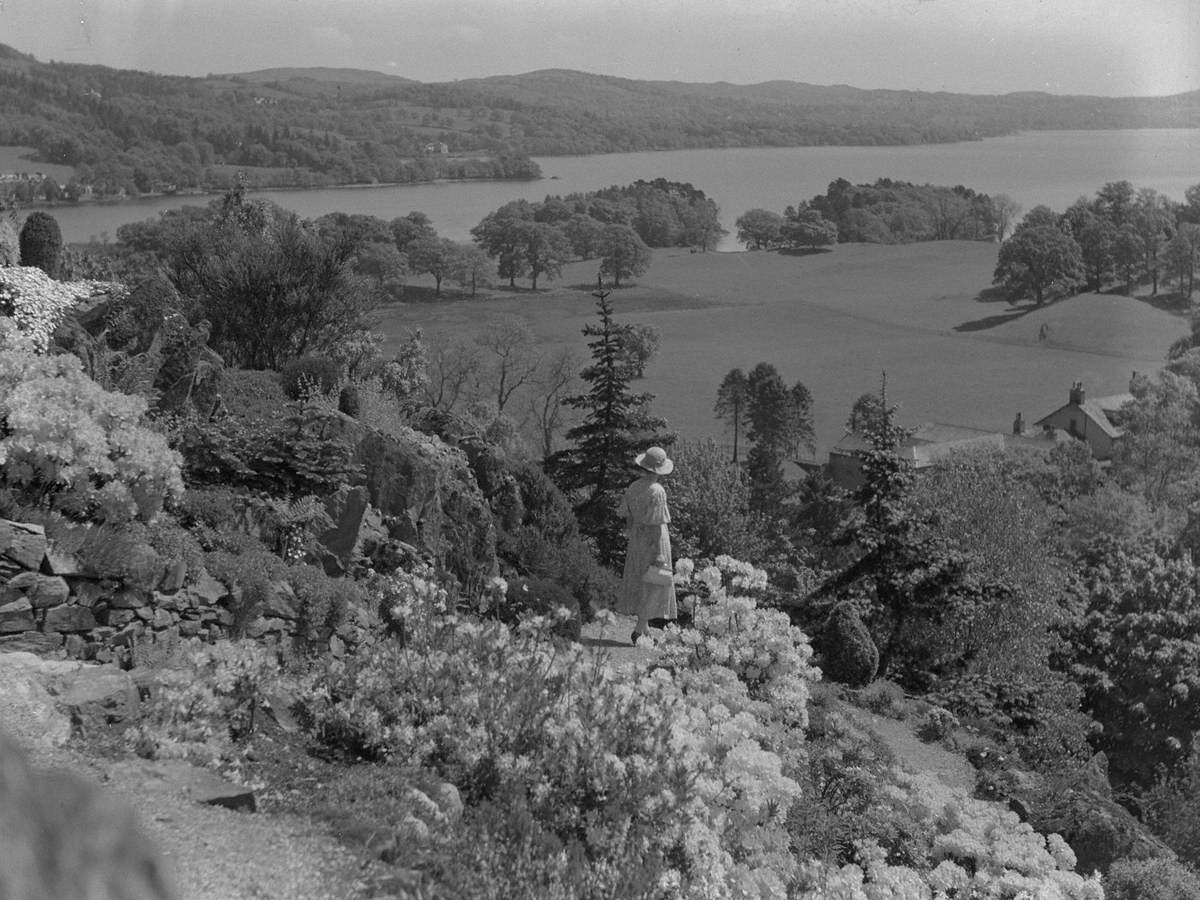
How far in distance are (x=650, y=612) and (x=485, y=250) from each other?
8783cm

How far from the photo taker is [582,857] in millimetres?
5500

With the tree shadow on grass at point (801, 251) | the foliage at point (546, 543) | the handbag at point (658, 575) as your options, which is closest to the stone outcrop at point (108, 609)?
the handbag at point (658, 575)

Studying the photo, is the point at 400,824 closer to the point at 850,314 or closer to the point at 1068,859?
the point at 1068,859

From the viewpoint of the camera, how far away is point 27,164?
56531 mm

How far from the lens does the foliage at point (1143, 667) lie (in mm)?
23172

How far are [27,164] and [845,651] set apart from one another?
176 ft

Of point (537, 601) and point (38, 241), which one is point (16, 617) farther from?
point (38, 241)

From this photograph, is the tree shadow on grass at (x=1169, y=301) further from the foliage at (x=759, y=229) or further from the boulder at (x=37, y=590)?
the boulder at (x=37, y=590)

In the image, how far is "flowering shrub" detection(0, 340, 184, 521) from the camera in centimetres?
903

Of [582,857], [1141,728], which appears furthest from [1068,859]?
[1141,728]

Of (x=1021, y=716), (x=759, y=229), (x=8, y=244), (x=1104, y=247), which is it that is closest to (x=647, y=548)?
(x=1021, y=716)

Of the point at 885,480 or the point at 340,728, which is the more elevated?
the point at 340,728

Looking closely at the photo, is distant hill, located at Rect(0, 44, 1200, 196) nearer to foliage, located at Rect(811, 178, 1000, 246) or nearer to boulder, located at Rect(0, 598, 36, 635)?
foliage, located at Rect(811, 178, 1000, 246)

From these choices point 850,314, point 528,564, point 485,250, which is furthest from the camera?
point 850,314
